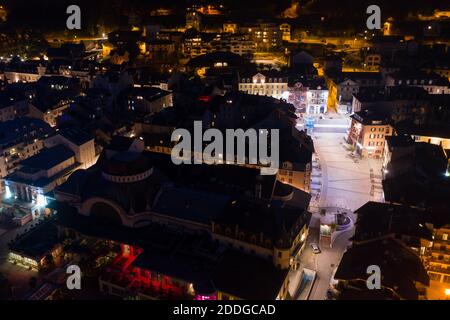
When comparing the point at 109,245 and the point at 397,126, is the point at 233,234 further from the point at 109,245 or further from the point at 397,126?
the point at 397,126

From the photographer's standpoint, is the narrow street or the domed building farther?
the domed building

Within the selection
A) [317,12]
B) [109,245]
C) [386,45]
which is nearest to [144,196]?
[109,245]

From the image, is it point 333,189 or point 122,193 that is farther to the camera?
point 333,189

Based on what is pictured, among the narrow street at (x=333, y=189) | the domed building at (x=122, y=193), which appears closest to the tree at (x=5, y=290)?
the domed building at (x=122, y=193)

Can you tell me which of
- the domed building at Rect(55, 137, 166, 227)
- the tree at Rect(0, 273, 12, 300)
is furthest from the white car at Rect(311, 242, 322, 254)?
the tree at Rect(0, 273, 12, 300)

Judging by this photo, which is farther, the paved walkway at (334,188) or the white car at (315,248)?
the white car at (315,248)

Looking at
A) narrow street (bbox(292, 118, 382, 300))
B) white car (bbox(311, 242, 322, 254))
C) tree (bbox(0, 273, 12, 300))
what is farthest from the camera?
white car (bbox(311, 242, 322, 254))

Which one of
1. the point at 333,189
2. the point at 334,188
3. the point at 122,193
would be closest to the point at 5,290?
the point at 122,193

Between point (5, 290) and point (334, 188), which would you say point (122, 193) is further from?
point (334, 188)

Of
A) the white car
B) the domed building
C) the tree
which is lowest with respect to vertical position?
the tree

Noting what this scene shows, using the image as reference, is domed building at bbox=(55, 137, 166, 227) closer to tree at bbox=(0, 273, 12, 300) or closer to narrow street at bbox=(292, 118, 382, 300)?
tree at bbox=(0, 273, 12, 300)

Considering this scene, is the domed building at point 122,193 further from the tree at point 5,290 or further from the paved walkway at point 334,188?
the paved walkway at point 334,188

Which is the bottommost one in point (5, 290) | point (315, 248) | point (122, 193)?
point (5, 290)
